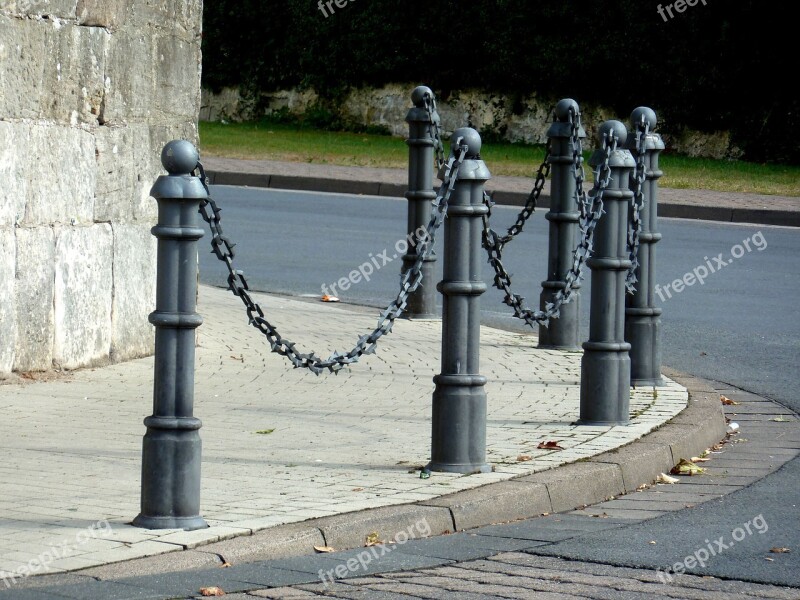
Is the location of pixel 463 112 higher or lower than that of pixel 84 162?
higher

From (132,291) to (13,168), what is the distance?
3.80 feet

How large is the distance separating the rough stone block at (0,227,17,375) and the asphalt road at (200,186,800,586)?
1.90m

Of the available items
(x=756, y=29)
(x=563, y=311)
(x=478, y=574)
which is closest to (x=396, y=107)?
(x=756, y=29)

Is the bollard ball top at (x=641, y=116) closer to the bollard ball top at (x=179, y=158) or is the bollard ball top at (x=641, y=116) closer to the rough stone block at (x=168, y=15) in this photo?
the rough stone block at (x=168, y=15)

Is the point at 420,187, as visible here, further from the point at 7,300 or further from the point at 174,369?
the point at 174,369

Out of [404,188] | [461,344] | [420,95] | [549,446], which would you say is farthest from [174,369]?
[404,188]

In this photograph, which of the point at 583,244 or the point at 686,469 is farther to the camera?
the point at 583,244

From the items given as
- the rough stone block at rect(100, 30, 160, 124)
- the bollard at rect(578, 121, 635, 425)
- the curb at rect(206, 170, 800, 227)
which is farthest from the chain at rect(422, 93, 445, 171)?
the curb at rect(206, 170, 800, 227)

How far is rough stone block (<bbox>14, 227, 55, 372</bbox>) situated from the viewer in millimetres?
7598

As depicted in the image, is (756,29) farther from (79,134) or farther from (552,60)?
(79,134)

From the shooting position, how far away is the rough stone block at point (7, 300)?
24.5 feet

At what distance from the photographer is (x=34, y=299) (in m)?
7.70

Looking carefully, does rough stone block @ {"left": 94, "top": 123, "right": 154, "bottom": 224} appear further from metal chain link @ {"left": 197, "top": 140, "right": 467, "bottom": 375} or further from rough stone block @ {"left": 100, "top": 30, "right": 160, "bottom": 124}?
metal chain link @ {"left": 197, "top": 140, "right": 467, "bottom": 375}

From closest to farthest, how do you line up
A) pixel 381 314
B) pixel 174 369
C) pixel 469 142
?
pixel 174 369 < pixel 381 314 < pixel 469 142
